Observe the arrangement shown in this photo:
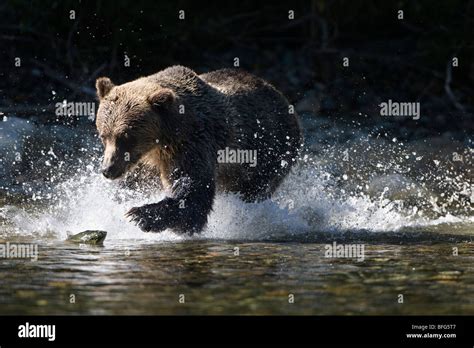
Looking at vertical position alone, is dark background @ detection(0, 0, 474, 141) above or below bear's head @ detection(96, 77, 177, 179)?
above

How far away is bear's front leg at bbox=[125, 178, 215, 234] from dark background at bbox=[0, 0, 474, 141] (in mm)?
5300

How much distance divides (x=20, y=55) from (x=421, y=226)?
742cm

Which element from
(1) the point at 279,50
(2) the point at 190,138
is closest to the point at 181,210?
(2) the point at 190,138

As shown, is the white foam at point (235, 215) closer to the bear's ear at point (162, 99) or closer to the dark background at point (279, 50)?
the bear's ear at point (162, 99)

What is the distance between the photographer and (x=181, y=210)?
902 cm

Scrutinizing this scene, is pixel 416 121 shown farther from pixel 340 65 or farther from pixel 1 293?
pixel 1 293

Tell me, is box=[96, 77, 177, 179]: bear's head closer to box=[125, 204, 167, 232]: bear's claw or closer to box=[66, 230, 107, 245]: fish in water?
box=[125, 204, 167, 232]: bear's claw

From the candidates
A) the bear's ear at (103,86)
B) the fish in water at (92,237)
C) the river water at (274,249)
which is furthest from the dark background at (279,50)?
the fish in water at (92,237)

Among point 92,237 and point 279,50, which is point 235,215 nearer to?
point 92,237

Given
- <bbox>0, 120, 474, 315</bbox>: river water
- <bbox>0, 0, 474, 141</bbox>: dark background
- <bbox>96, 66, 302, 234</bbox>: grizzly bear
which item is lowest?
<bbox>0, 120, 474, 315</bbox>: river water

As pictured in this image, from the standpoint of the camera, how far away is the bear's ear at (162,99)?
908cm

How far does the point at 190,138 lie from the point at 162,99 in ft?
1.53

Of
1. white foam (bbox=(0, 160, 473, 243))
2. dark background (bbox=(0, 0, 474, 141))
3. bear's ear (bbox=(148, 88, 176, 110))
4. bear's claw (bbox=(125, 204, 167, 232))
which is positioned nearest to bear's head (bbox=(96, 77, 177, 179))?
bear's ear (bbox=(148, 88, 176, 110))

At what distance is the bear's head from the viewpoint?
29.6ft
